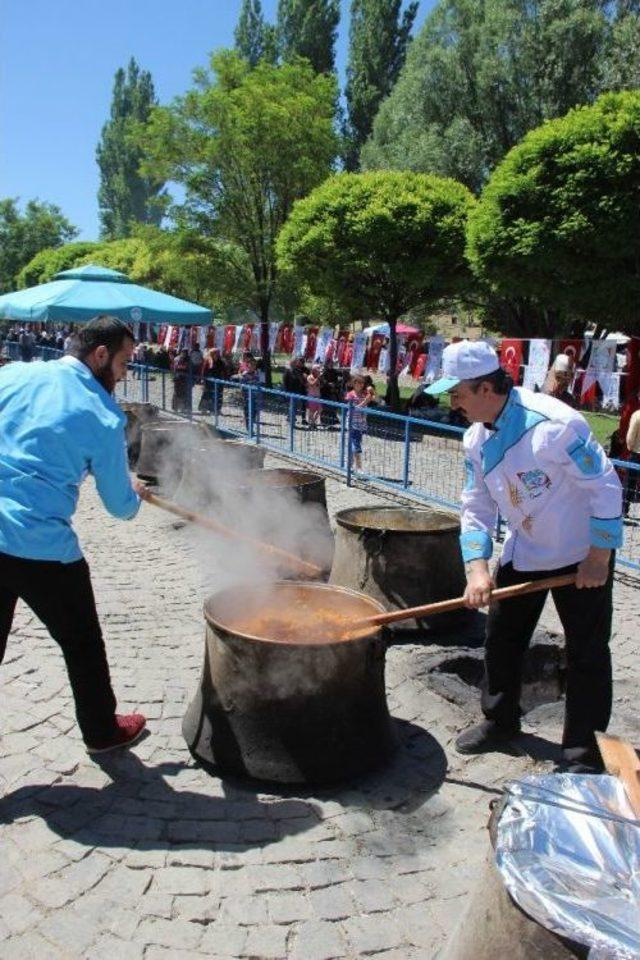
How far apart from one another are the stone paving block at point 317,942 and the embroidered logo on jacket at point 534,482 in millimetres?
2015

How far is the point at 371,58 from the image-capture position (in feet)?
129

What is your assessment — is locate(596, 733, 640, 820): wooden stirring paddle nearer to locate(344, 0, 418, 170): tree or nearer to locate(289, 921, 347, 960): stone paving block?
locate(289, 921, 347, 960): stone paving block

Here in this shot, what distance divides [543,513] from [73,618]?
2302mm

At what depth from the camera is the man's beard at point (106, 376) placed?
143 inches

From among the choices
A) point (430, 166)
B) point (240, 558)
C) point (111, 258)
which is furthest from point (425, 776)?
point (111, 258)

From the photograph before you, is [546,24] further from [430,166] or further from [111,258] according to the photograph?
[111,258]

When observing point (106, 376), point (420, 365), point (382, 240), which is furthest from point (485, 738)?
point (420, 365)

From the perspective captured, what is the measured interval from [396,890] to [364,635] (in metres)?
1.15

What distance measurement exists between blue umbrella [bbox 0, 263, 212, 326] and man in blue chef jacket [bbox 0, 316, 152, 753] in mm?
11013

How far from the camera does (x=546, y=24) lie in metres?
25.1

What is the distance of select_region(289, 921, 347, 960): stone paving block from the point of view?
2.76 meters

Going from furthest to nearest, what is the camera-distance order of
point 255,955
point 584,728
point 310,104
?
point 310,104
point 584,728
point 255,955

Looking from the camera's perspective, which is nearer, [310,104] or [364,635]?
[364,635]

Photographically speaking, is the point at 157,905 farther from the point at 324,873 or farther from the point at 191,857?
the point at 324,873
